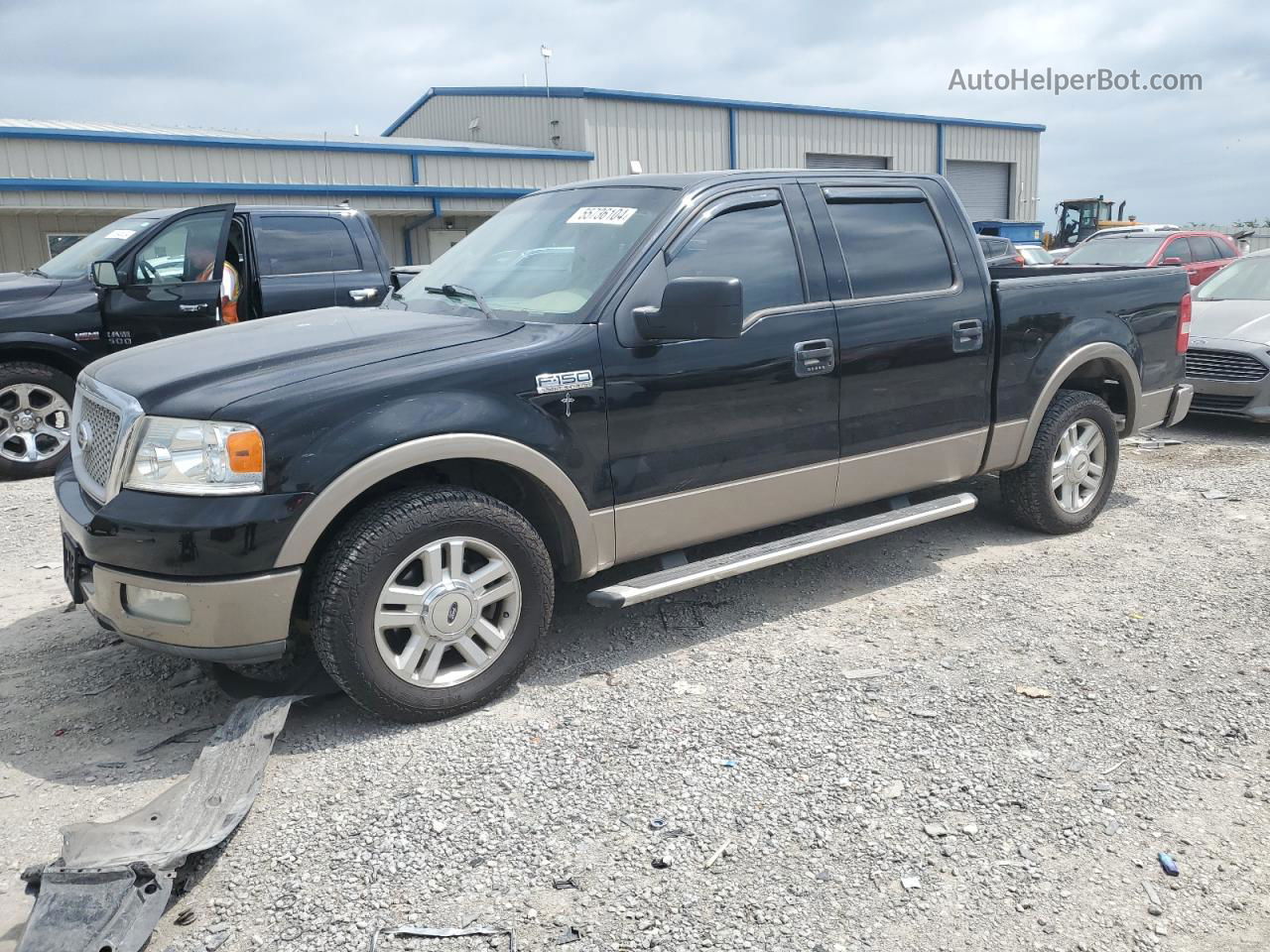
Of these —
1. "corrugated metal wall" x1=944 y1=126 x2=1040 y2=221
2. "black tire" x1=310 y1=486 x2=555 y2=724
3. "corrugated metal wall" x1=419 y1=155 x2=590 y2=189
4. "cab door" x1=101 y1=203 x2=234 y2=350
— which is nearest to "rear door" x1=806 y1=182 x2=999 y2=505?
"black tire" x1=310 y1=486 x2=555 y2=724

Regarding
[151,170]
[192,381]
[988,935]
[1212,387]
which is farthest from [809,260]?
[151,170]

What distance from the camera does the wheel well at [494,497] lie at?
3574 millimetres

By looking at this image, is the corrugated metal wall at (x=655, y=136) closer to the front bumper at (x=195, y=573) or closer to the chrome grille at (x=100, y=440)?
the chrome grille at (x=100, y=440)

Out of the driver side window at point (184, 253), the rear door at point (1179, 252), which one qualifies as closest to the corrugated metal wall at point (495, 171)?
the rear door at point (1179, 252)

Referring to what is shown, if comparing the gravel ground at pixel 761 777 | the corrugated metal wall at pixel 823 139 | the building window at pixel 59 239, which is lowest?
the gravel ground at pixel 761 777

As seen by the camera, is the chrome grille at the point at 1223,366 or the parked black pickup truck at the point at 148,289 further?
the chrome grille at the point at 1223,366

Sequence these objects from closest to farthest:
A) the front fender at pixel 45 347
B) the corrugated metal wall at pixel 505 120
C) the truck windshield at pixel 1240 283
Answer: the front fender at pixel 45 347 < the truck windshield at pixel 1240 283 < the corrugated metal wall at pixel 505 120

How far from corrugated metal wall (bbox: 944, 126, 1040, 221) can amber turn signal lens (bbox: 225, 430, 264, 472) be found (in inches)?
1194

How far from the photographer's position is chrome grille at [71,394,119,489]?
3539mm

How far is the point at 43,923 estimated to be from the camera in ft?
8.20

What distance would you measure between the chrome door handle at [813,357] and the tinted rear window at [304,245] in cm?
540

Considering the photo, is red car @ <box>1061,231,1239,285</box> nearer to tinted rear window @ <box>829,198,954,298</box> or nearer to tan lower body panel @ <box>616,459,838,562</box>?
tinted rear window @ <box>829,198,954,298</box>

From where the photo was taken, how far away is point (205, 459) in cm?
330

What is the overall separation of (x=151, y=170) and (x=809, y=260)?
17.6 m
